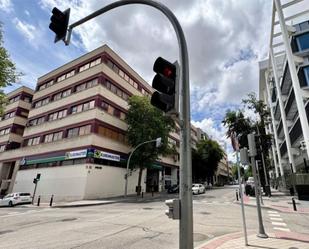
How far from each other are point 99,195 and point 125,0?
26953 millimetres

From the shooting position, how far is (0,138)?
43094mm

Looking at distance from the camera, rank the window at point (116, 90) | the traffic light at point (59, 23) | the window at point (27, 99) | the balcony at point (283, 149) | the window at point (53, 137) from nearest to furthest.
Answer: the traffic light at point (59, 23) < the window at point (116, 90) < the window at point (53, 137) < the balcony at point (283, 149) < the window at point (27, 99)

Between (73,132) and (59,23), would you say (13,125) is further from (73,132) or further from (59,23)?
(59,23)

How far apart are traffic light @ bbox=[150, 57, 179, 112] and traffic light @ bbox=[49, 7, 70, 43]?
10.8ft

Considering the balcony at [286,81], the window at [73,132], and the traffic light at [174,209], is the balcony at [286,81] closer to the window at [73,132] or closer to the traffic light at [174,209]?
the window at [73,132]

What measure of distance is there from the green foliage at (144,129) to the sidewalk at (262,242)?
80.5ft

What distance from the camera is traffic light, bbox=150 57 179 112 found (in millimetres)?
3900

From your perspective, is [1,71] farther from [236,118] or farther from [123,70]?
[236,118]

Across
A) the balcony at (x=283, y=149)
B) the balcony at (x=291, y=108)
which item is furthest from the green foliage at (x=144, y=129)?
the balcony at (x=283, y=149)

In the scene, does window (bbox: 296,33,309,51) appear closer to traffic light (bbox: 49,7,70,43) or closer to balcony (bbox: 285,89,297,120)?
balcony (bbox: 285,89,297,120)

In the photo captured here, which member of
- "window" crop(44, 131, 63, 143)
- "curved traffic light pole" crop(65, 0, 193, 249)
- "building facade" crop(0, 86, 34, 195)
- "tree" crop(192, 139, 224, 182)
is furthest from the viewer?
"tree" crop(192, 139, 224, 182)

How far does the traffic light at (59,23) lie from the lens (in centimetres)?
579

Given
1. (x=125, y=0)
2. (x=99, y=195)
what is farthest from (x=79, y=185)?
(x=125, y=0)

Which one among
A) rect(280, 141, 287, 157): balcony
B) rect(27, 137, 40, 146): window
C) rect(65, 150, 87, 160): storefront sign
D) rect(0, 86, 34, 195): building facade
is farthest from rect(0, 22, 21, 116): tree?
rect(280, 141, 287, 157): balcony
